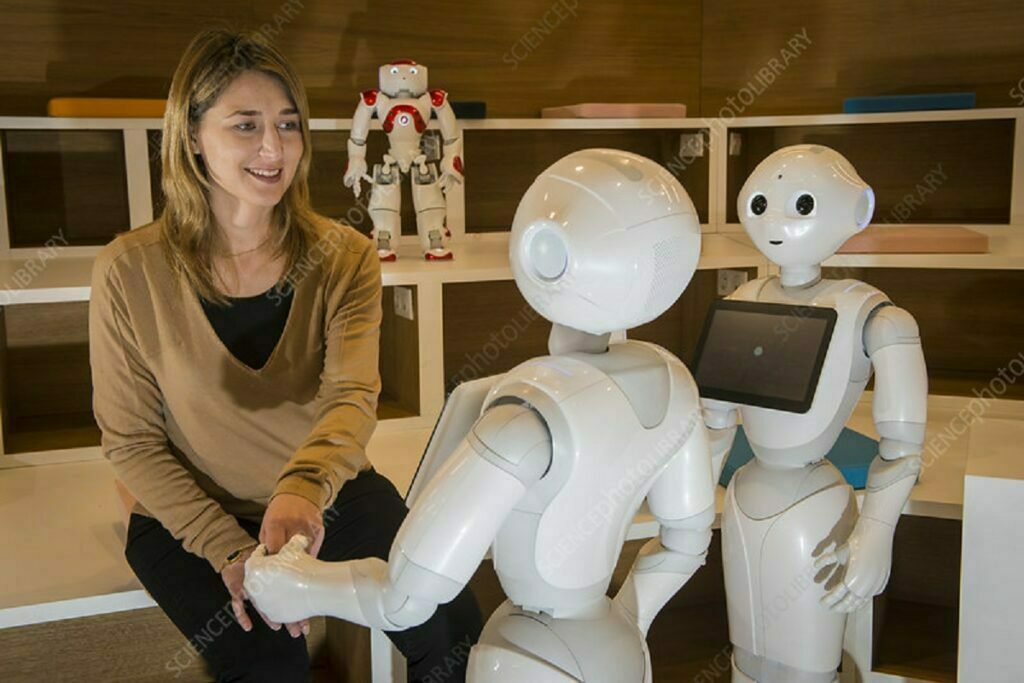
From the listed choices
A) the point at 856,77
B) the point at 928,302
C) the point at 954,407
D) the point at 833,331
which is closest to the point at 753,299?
the point at 833,331

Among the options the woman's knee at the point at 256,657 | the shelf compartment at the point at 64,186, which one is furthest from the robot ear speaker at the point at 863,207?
the shelf compartment at the point at 64,186

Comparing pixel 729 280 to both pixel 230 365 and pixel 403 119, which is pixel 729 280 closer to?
pixel 403 119

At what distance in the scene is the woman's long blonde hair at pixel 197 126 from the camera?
1.40m

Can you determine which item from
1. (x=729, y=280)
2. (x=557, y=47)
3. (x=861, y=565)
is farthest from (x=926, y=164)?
(x=861, y=565)

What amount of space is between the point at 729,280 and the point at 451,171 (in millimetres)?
722

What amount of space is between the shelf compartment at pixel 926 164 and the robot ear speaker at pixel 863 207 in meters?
1.40

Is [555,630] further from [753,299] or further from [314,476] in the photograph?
[753,299]

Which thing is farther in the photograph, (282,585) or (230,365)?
(230,365)

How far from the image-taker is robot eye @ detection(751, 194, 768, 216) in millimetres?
1480

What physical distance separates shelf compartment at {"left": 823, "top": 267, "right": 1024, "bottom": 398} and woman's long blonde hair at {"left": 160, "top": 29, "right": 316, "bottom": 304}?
161 centimetres

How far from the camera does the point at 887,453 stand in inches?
56.6

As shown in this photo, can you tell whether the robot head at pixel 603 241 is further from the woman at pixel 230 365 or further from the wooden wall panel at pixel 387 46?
the wooden wall panel at pixel 387 46

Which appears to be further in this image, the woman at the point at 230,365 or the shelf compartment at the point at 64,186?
the shelf compartment at the point at 64,186

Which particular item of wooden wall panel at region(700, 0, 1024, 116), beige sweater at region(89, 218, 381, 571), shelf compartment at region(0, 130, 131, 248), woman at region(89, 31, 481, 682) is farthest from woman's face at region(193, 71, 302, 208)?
wooden wall panel at region(700, 0, 1024, 116)
